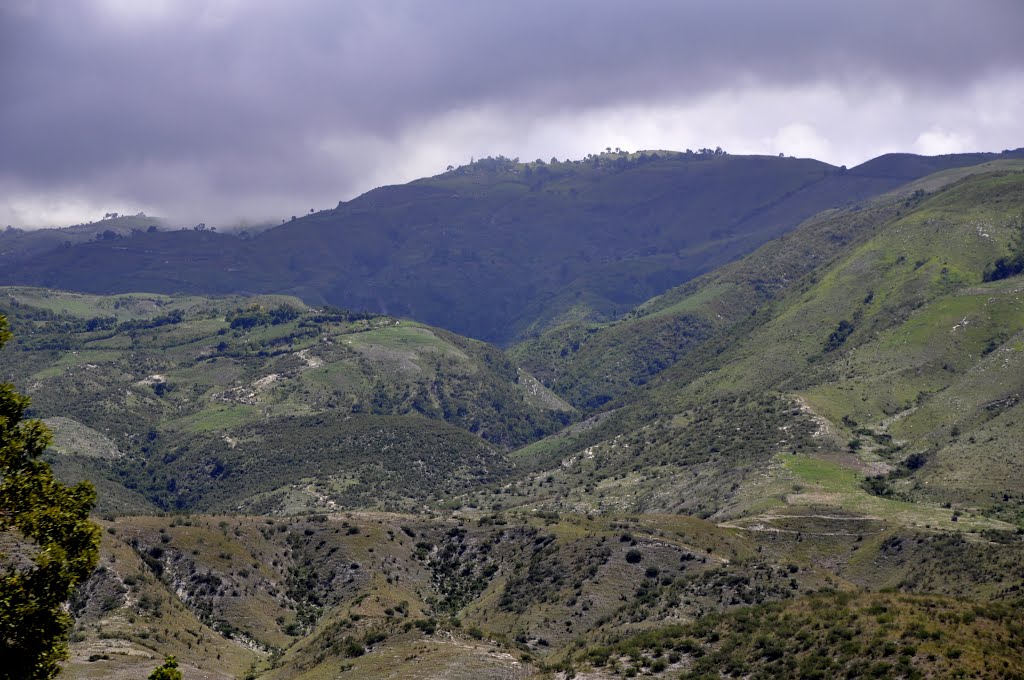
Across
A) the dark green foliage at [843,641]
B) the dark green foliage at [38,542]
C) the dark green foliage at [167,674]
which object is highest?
the dark green foliage at [38,542]

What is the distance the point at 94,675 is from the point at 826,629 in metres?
48.4

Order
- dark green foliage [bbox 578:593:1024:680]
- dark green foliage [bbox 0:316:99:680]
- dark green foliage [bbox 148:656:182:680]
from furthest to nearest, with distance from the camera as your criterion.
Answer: dark green foliage [bbox 578:593:1024:680]
dark green foliage [bbox 148:656:182:680]
dark green foliage [bbox 0:316:99:680]

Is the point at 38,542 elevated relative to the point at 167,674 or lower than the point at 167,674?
elevated

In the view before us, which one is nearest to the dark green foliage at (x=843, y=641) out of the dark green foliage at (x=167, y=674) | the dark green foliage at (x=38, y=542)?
the dark green foliage at (x=167, y=674)

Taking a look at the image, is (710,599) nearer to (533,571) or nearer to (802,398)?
(533,571)

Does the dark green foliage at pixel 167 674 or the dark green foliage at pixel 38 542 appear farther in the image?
the dark green foliage at pixel 167 674

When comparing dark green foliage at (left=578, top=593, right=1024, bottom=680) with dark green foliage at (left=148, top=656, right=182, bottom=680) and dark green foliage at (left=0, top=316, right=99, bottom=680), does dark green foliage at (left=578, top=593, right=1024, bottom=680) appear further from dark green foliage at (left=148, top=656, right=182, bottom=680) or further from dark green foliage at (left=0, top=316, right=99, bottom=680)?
dark green foliage at (left=0, top=316, right=99, bottom=680)

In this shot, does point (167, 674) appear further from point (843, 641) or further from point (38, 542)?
point (843, 641)

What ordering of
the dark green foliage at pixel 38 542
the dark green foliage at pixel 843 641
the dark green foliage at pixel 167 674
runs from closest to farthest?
the dark green foliage at pixel 38 542 < the dark green foliage at pixel 167 674 < the dark green foliage at pixel 843 641

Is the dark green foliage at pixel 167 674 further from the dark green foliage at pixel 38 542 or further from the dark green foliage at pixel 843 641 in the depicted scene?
the dark green foliage at pixel 843 641

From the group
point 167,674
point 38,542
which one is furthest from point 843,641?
point 38,542

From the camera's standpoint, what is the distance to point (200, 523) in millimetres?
114000

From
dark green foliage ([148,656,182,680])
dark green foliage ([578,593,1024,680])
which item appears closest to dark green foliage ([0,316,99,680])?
dark green foliage ([148,656,182,680])

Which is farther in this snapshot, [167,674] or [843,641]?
[843,641]
